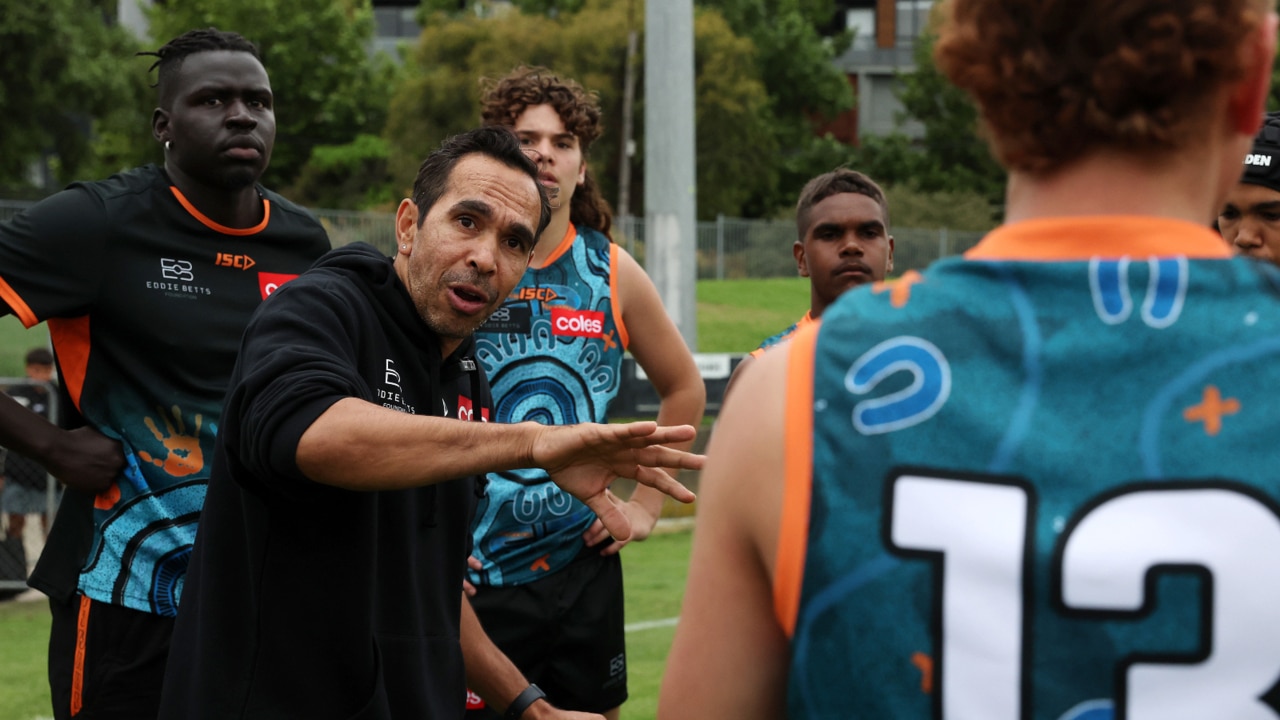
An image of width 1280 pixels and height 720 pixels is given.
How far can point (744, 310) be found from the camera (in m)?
32.6

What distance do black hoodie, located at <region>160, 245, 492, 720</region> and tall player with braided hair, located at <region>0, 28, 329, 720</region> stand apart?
1.16 m

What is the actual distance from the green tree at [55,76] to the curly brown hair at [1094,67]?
27.2 meters

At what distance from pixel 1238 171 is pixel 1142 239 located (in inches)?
7.8

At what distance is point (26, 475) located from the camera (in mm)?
11594

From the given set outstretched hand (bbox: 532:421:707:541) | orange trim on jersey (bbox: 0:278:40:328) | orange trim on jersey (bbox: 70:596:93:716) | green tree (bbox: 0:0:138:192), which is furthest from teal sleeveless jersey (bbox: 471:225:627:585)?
green tree (bbox: 0:0:138:192)

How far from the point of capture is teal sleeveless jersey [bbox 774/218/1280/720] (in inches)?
61.3

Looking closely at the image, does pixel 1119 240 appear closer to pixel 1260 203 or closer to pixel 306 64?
pixel 1260 203

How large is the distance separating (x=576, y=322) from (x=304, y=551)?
2408 millimetres

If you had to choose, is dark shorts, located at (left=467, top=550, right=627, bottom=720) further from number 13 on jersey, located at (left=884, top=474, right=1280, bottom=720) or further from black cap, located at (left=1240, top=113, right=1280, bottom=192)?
number 13 on jersey, located at (left=884, top=474, right=1280, bottom=720)

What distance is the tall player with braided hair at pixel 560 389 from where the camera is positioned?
508cm

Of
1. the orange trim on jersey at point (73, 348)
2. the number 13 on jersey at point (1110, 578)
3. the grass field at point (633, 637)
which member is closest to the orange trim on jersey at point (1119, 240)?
the number 13 on jersey at point (1110, 578)

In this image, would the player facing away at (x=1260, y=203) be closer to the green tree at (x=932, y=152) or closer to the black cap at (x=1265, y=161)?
the black cap at (x=1265, y=161)

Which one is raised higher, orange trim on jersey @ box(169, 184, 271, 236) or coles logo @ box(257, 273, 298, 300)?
orange trim on jersey @ box(169, 184, 271, 236)

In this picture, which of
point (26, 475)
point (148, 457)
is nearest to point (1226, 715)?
point (148, 457)
